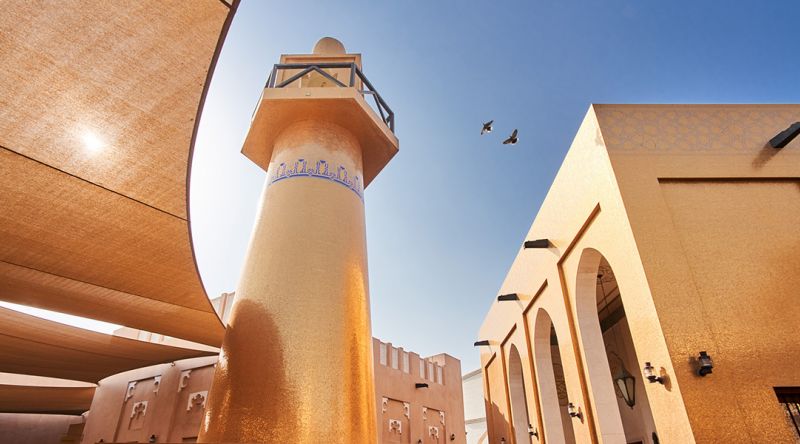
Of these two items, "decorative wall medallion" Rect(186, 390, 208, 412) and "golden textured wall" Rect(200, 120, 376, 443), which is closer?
"golden textured wall" Rect(200, 120, 376, 443)

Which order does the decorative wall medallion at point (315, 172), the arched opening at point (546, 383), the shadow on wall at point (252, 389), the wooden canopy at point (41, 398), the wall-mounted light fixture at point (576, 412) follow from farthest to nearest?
the wooden canopy at point (41, 398), the arched opening at point (546, 383), the wall-mounted light fixture at point (576, 412), the decorative wall medallion at point (315, 172), the shadow on wall at point (252, 389)

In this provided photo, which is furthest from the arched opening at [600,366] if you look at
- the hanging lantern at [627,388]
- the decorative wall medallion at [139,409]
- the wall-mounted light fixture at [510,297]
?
the decorative wall medallion at [139,409]

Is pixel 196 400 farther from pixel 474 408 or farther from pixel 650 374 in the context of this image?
pixel 474 408

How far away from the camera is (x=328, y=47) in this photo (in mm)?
6660

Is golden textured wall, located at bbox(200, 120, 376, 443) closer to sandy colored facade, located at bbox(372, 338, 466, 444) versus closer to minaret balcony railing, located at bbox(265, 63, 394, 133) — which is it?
minaret balcony railing, located at bbox(265, 63, 394, 133)

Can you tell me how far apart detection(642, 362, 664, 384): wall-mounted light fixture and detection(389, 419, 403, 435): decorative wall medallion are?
9.13m

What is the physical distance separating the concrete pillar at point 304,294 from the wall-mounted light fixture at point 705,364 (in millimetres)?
2836

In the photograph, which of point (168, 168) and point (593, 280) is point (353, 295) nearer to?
point (168, 168)

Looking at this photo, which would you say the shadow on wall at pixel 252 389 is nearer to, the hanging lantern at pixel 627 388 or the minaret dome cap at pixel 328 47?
the minaret dome cap at pixel 328 47

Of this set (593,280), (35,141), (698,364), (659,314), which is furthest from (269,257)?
(593,280)

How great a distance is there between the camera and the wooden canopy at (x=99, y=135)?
7.72 ft

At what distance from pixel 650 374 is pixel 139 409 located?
10.2 m

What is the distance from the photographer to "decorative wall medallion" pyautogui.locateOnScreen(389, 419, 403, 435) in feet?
39.8

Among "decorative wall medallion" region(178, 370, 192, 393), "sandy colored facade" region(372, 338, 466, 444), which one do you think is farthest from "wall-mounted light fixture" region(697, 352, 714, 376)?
"decorative wall medallion" region(178, 370, 192, 393)
